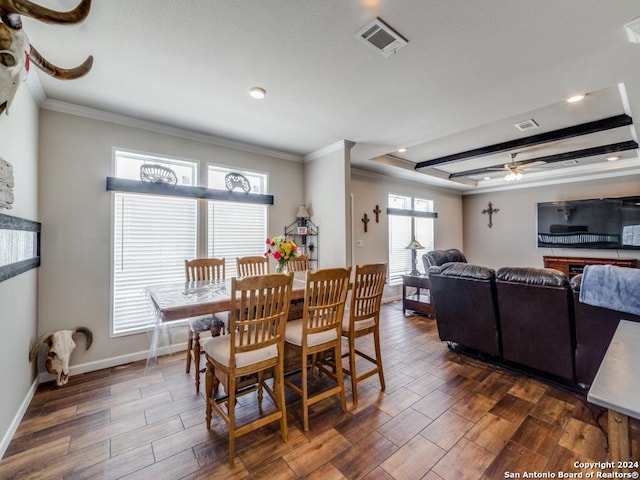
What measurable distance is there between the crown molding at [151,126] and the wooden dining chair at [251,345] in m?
2.57

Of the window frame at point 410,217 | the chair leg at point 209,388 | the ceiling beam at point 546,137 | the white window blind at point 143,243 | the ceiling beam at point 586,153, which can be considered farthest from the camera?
the window frame at point 410,217

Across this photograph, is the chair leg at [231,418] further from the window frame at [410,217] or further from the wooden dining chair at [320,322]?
the window frame at [410,217]

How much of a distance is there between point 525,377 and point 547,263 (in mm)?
4706

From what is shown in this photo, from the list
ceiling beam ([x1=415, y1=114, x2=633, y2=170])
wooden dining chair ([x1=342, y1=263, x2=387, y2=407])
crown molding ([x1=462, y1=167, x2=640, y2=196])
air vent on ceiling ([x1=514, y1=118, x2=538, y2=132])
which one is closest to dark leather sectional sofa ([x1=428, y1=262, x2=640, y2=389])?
wooden dining chair ([x1=342, y1=263, x2=387, y2=407])

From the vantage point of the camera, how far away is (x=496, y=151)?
4465 mm

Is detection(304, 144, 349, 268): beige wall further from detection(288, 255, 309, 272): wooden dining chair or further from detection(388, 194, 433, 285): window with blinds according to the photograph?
detection(388, 194, 433, 285): window with blinds

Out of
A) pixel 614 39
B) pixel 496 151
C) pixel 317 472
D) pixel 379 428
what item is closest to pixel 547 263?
pixel 496 151

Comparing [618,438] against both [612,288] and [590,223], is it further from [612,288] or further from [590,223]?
[590,223]

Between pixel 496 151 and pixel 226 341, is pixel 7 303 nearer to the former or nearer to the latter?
pixel 226 341

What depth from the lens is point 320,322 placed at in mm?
2178

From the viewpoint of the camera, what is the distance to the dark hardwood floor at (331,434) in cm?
167

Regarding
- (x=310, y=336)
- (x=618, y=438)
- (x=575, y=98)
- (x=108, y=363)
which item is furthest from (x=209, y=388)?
(x=575, y=98)

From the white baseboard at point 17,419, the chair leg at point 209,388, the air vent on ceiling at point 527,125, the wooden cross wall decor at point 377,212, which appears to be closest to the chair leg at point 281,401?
the chair leg at point 209,388

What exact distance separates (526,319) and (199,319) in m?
3.08
